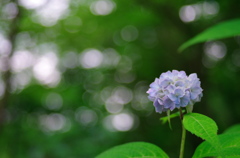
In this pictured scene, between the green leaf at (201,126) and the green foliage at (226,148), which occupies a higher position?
the green leaf at (201,126)

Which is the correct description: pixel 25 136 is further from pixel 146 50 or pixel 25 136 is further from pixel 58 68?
pixel 146 50

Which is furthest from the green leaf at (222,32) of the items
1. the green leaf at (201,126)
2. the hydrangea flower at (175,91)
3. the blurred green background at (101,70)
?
the blurred green background at (101,70)

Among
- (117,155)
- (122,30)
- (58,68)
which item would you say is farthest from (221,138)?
(58,68)


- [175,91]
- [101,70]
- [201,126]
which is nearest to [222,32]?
[175,91]

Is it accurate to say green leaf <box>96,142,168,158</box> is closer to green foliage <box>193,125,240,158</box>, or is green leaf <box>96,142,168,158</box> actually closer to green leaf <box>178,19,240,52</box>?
green foliage <box>193,125,240,158</box>

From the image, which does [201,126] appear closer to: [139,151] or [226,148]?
[226,148]

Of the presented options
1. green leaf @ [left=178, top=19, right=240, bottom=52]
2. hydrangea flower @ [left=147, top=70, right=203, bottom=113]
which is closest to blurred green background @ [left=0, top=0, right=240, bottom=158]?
green leaf @ [left=178, top=19, right=240, bottom=52]

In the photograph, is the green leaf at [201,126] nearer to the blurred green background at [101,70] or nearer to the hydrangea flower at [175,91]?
the hydrangea flower at [175,91]
